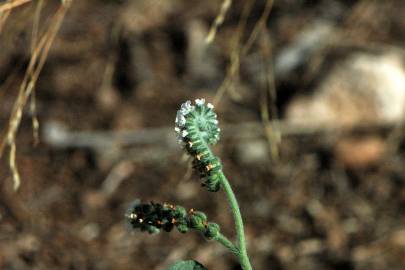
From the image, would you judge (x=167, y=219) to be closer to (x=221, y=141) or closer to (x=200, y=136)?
(x=200, y=136)

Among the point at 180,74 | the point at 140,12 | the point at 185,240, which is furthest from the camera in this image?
the point at 140,12

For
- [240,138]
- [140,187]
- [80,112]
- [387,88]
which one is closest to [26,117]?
[80,112]

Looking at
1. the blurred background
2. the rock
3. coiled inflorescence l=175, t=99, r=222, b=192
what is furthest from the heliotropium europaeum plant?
the rock

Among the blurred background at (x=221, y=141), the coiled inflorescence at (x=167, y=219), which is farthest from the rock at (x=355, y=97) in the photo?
the coiled inflorescence at (x=167, y=219)

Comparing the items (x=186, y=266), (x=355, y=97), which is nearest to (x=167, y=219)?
(x=186, y=266)

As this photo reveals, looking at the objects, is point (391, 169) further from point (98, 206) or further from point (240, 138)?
point (98, 206)

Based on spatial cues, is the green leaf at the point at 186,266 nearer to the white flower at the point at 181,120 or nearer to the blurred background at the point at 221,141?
the white flower at the point at 181,120
